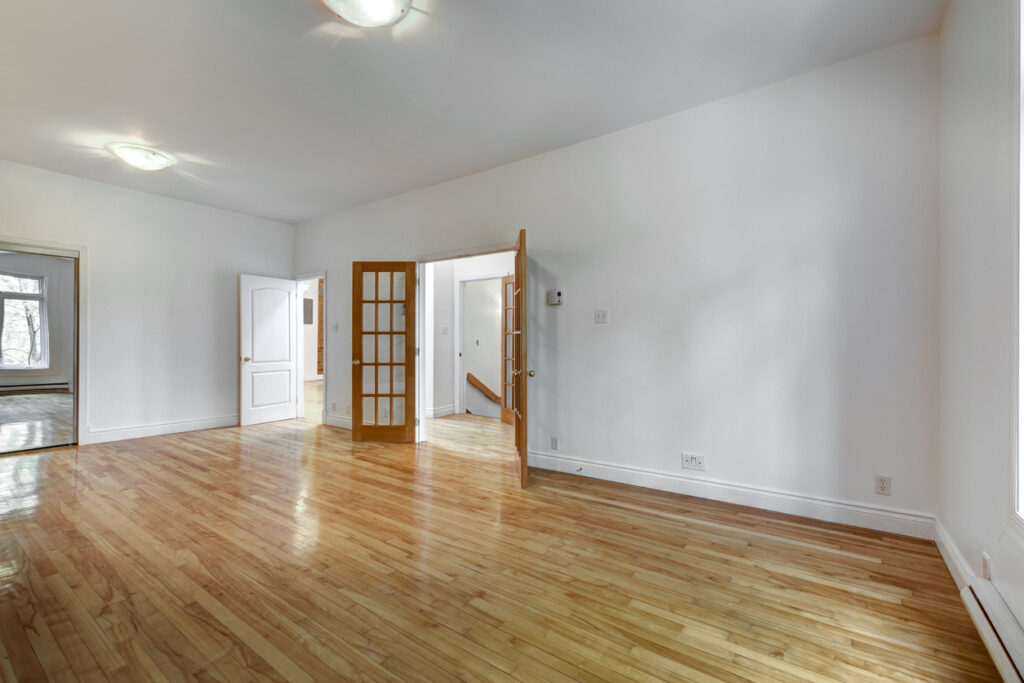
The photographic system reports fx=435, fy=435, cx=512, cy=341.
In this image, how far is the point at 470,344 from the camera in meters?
7.27

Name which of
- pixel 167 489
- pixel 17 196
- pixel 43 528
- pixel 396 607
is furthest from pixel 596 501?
pixel 17 196

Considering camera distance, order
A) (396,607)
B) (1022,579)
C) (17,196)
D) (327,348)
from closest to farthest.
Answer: (1022,579), (396,607), (17,196), (327,348)

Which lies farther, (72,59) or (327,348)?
(327,348)

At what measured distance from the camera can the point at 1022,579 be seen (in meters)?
1.45

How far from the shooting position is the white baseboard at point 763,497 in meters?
2.58

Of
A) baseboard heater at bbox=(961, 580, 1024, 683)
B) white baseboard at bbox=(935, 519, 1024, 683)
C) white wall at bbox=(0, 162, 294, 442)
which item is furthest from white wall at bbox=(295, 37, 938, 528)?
white wall at bbox=(0, 162, 294, 442)

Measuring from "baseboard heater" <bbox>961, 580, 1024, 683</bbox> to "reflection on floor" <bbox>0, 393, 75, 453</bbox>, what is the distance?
7.20 meters

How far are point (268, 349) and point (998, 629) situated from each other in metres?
7.05

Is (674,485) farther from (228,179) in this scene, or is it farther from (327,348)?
(228,179)

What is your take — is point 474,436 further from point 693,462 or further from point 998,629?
point 998,629

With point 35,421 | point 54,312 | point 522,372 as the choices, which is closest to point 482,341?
point 522,372

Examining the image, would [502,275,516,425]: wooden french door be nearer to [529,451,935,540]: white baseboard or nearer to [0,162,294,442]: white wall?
[529,451,935,540]: white baseboard

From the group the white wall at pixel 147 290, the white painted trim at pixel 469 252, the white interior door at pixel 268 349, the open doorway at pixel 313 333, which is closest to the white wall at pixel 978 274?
the white painted trim at pixel 469 252

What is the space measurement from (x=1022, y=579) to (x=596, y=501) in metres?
Result: 2.08
